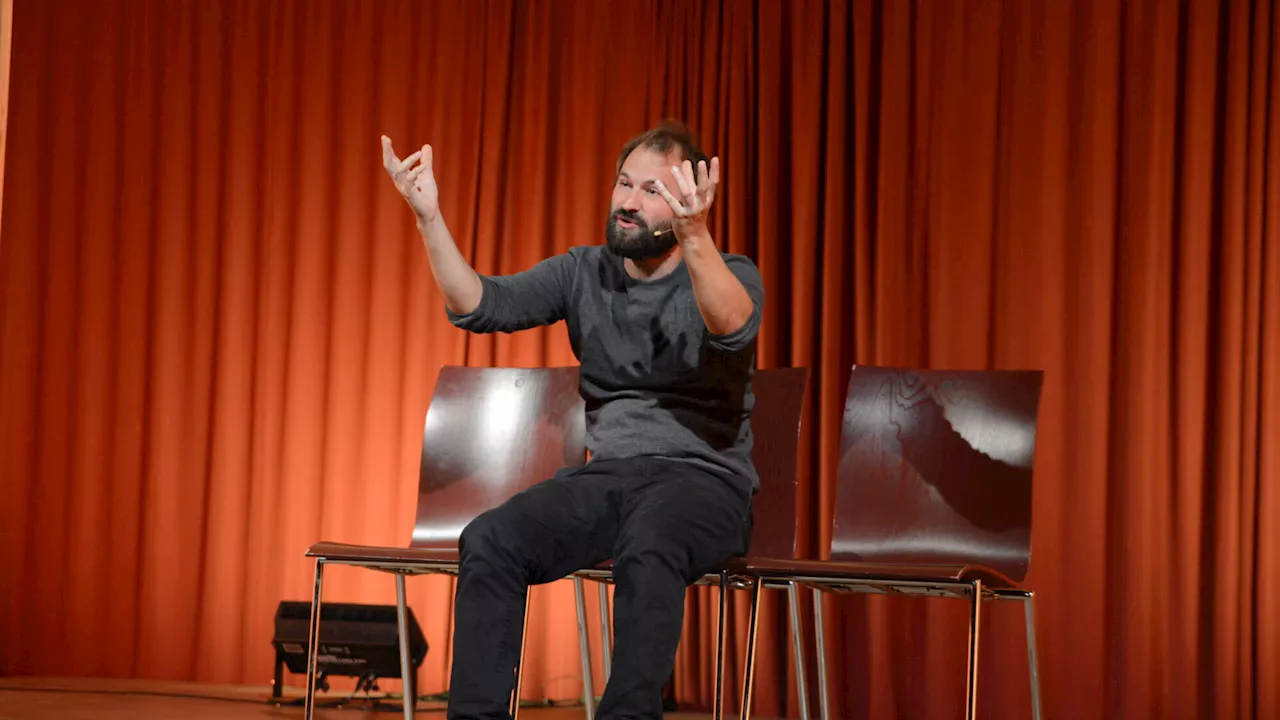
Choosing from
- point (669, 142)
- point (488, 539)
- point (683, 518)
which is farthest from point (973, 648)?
point (669, 142)

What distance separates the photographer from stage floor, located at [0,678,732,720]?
3.61 metres

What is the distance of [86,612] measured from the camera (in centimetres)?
452

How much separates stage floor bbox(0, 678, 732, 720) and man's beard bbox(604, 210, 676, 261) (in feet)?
5.97

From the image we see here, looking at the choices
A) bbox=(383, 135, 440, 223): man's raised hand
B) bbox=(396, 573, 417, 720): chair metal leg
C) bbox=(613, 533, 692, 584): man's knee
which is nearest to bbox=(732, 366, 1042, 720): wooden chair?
bbox=(613, 533, 692, 584): man's knee

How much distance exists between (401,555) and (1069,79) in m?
2.39

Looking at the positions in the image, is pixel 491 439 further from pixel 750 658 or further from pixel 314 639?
pixel 750 658

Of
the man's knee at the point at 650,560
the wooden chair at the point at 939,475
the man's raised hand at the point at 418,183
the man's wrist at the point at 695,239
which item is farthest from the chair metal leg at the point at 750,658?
the man's raised hand at the point at 418,183

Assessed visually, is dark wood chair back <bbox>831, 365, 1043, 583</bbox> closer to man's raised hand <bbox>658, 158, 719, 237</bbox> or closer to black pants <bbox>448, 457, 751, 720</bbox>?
black pants <bbox>448, 457, 751, 720</bbox>

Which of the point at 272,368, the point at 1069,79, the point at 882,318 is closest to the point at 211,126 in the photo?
the point at 272,368

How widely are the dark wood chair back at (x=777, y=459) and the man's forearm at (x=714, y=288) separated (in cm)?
59

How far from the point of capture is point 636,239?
96.0 inches

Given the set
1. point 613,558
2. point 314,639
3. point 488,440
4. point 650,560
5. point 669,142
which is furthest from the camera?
point 488,440

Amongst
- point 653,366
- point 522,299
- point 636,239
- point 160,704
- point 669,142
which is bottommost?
point 160,704

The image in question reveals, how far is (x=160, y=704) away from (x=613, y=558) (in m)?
2.22
